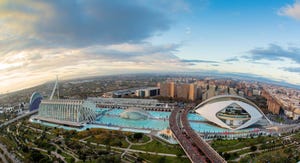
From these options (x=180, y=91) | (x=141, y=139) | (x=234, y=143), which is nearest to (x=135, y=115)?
(x=141, y=139)

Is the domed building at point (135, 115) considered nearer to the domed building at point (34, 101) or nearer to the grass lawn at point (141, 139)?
the grass lawn at point (141, 139)

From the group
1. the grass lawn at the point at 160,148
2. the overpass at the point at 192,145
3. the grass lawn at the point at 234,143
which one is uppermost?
the overpass at the point at 192,145

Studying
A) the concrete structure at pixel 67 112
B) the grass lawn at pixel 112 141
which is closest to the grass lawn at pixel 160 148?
the grass lawn at pixel 112 141

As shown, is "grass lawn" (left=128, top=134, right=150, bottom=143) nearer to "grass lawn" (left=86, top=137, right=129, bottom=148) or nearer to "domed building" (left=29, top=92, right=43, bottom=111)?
"grass lawn" (left=86, top=137, right=129, bottom=148)

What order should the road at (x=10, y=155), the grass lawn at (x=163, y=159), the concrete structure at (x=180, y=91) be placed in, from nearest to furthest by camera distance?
the grass lawn at (x=163, y=159)
the road at (x=10, y=155)
the concrete structure at (x=180, y=91)

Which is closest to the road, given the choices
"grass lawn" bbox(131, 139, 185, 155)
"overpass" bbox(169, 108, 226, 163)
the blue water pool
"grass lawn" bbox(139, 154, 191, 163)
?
the blue water pool

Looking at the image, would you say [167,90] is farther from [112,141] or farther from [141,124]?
[112,141]

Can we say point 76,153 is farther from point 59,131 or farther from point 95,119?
point 95,119
